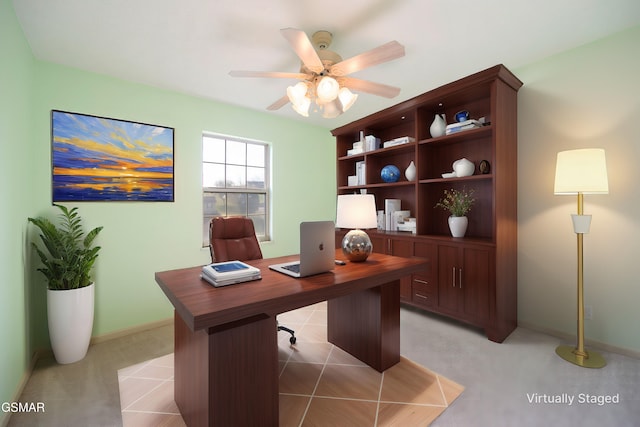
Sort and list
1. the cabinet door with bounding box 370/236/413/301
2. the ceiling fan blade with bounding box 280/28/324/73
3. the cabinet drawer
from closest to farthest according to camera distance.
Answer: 1. the ceiling fan blade with bounding box 280/28/324/73
2. the cabinet drawer
3. the cabinet door with bounding box 370/236/413/301

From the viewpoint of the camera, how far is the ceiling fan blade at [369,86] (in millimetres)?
1937

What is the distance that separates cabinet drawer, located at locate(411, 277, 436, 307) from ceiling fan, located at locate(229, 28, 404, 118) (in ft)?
6.22

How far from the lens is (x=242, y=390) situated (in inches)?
52.3

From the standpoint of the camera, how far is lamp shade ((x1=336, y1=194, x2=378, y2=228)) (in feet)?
6.47

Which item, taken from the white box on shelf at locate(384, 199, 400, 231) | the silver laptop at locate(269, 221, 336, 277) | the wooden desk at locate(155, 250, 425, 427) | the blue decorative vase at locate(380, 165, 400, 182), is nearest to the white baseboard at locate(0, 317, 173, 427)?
the wooden desk at locate(155, 250, 425, 427)

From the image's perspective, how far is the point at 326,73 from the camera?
6.11 feet

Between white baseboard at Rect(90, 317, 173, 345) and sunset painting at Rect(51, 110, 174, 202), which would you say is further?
white baseboard at Rect(90, 317, 173, 345)

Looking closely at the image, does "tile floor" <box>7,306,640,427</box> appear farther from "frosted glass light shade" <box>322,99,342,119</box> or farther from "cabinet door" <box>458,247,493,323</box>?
"frosted glass light shade" <box>322,99,342,119</box>

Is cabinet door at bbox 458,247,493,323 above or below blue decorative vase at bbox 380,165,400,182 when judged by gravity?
below

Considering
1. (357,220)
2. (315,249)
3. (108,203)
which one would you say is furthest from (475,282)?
(108,203)

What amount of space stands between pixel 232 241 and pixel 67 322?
1.36 metres

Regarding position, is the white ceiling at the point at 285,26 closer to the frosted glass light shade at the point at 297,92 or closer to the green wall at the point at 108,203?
the green wall at the point at 108,203

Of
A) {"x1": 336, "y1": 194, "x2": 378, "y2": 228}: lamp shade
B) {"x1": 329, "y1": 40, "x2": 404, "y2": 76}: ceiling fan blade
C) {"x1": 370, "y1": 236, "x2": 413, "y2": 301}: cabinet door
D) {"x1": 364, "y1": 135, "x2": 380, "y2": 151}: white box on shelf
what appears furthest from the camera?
{"x1": 364, "y1": 135, "x2": 380, "y2": 151}: white box on shelf

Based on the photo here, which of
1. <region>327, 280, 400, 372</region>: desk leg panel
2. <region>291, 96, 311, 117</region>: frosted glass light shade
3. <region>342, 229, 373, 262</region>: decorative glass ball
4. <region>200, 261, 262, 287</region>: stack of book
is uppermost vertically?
<region>291, 96, 311, 117</region>: frosted glass light shade
